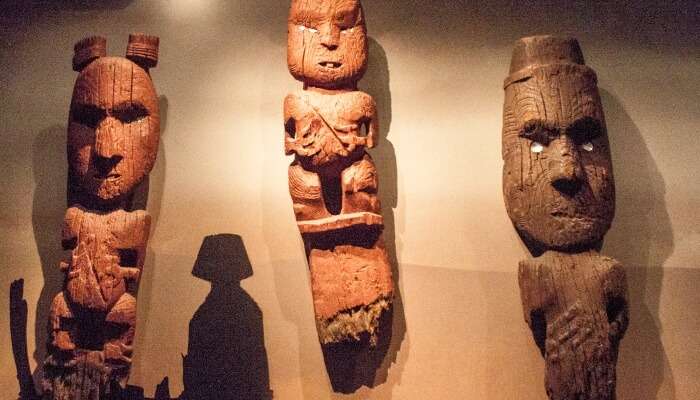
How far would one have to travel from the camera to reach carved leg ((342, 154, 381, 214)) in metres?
2.36

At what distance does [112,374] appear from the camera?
2.22m

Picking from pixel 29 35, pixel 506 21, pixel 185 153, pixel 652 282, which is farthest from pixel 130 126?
pixel 652 282

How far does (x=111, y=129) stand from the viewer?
238 centimetres

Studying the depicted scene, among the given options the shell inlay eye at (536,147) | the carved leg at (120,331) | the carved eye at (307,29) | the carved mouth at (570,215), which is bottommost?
the carved leg at (120,331)

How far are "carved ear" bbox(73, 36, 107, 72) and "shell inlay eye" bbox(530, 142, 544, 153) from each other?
5.74 feet

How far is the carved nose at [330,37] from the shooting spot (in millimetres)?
2486

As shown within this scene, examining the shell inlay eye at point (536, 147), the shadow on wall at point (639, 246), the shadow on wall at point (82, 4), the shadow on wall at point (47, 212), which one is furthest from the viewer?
the shadow on wall at point (82, 4)

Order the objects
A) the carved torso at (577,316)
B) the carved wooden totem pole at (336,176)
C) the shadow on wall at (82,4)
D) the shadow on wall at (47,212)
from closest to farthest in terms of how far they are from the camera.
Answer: the carved torso at (577,316), the carved wooden totem pole at (336,176), the shadow on wall at (47,212), the shadow on wall at (82,4)

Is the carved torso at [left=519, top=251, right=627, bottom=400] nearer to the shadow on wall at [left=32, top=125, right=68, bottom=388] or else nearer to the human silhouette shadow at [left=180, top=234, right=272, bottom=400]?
the human silhouette shadow at [left=180, top=234, right=272, bottom=400]

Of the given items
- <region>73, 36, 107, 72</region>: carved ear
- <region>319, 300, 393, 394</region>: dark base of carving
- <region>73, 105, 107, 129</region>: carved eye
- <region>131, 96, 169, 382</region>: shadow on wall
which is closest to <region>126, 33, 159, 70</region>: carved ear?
<region>73, 36, 107, 72</region>: carved ear

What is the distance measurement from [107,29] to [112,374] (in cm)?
163

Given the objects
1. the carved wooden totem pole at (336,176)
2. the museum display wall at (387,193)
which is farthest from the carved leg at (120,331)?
the carved wooden totem pole at (336,176)

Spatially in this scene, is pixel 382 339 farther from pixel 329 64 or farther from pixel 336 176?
pixel 329 64

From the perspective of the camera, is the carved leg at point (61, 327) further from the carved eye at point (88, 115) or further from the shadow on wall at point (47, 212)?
the carved eye at point (88, 115)
